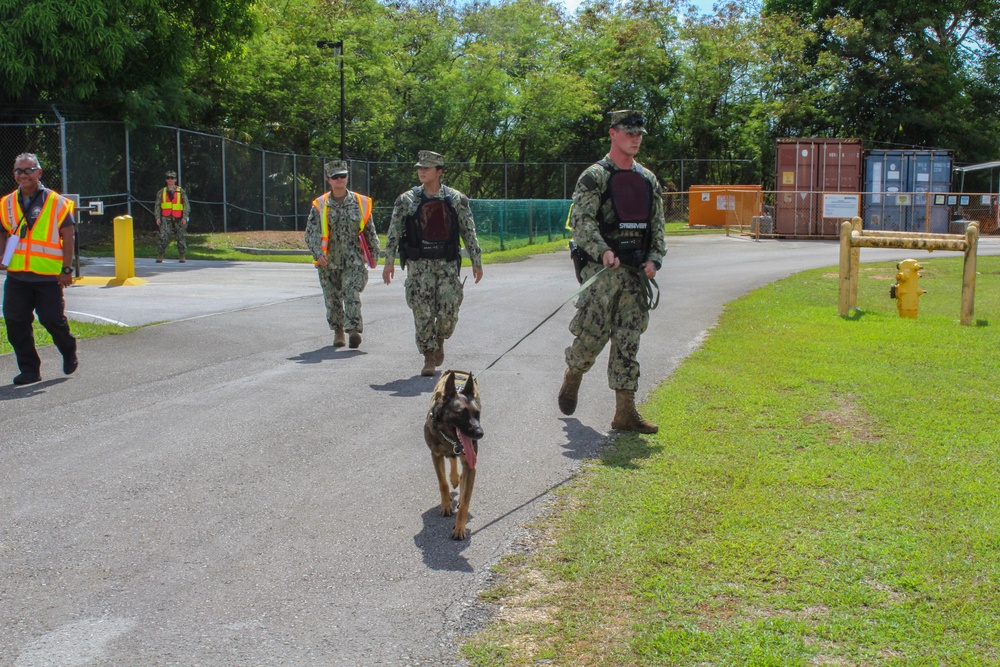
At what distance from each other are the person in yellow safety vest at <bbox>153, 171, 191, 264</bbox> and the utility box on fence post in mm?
4462

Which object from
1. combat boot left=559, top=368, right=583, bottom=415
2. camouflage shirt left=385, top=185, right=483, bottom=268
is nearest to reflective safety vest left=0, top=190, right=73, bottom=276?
camouflage shirt left=385, top=185, right=483, bottom=268

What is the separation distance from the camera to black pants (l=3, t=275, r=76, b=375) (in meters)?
8.79

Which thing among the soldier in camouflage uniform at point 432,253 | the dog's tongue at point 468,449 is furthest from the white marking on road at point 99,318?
the dog's tongue at point 468,449

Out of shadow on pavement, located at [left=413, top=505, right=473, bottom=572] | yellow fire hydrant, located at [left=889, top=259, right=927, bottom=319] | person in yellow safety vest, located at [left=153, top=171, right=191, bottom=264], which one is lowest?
shadow on pavement, located at [left=413, top=505, right=473, bottom=572]

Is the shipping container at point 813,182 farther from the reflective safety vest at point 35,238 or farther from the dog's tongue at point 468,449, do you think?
the dog's tongue at point 468,449

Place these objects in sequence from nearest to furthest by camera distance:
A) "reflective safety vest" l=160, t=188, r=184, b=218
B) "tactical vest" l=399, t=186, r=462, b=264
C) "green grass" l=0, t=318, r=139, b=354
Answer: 1. "tactical vest" l=399, t=186, r=462, b=264
2. "green grass" l=0, t=318, r=139, b=354
3. "reflective safety vest" l=160, t=188, r=184, b=218

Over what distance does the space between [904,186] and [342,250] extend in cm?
2766

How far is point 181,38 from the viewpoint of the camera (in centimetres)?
2669

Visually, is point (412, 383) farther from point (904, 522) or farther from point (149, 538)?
point (904, 522)

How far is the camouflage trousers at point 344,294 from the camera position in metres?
10.8

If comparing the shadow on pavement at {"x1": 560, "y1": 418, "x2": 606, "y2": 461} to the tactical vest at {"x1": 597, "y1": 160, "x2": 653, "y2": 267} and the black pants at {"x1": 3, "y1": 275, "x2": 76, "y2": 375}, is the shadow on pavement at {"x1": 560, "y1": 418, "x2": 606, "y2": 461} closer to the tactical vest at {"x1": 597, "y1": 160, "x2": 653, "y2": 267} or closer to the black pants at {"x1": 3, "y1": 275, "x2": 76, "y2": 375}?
the tactical vest at {"x1": 597, "y1": 160, "x2": 653, "y2": 267}

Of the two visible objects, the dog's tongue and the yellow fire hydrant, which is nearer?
the dog's tongue

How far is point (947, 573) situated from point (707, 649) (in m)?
1.32

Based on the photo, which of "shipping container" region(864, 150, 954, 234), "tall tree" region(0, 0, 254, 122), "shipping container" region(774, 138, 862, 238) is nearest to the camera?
"tall tree" region(0, 0, 254, 122)
